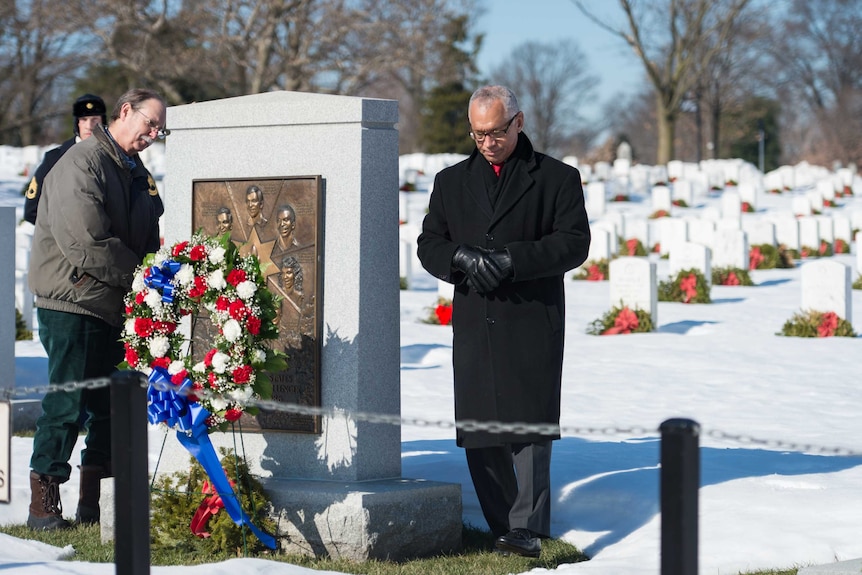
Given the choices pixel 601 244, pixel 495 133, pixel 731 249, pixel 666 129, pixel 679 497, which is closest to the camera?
pixel 679 497

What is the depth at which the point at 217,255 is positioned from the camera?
4.77 m

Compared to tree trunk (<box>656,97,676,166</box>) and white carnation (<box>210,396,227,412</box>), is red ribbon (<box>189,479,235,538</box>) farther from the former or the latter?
tree trunk (<box>656,97,676,166</box>)

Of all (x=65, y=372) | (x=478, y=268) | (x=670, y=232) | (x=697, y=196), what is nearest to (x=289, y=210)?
(x=478, y=268)

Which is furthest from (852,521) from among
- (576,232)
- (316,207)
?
(316,207)

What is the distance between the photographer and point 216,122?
546 centimetres

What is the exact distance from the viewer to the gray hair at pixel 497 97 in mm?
4809

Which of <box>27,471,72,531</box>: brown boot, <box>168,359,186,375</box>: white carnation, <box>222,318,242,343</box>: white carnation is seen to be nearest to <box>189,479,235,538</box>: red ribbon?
<box>168,359,186,375</box>: white carnation

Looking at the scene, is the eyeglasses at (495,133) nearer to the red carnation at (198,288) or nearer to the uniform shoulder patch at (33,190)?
the red carnation at (198,288)

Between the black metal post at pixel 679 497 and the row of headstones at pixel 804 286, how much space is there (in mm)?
9903

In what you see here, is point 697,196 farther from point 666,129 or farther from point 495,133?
point 495,133

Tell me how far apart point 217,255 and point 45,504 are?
1.50m

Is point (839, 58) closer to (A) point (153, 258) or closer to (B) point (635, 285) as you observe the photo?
(B) point (635, 285)

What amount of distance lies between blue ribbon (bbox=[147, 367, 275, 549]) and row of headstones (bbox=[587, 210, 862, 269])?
11303 mm

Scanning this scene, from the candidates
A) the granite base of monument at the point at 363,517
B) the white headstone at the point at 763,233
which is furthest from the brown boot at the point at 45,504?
the white headstone at the point at 763,233
